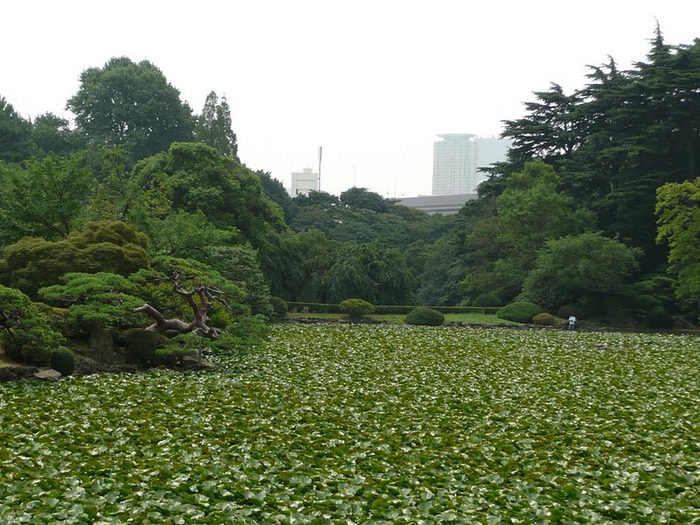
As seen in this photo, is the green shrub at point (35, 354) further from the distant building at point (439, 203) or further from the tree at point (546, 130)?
the distant building at point (439, 203)

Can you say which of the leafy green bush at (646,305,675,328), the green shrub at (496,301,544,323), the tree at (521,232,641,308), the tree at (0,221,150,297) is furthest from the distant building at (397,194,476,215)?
the tree at (0,221,150,297)

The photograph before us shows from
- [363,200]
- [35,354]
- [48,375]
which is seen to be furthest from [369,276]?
[363,200]

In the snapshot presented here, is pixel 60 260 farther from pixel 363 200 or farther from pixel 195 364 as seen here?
pixel 363 200

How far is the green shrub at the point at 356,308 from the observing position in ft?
114

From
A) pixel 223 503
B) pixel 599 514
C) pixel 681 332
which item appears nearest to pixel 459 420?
pixel 599 514

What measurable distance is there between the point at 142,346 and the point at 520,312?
71.1 feet

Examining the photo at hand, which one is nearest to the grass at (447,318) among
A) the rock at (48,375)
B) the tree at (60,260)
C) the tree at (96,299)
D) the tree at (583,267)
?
the tree at (583,267)

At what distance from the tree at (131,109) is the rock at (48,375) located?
48371 mm

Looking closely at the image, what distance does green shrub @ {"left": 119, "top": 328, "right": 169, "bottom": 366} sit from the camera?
58.0ft

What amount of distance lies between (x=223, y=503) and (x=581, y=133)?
140 feet

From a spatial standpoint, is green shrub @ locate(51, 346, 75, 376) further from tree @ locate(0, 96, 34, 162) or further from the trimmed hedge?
tree @ locate(0, 96, 34, 162)

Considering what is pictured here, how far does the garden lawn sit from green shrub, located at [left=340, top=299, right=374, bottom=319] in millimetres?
16567

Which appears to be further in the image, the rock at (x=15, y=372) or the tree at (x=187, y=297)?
the tree at (x=187, y=297)

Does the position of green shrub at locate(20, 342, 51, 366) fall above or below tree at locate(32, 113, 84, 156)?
below
